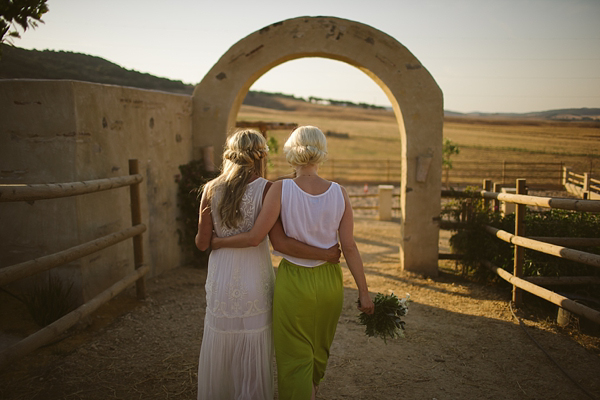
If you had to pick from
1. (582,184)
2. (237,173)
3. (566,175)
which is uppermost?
(237,173)

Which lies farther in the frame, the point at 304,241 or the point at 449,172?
the point at 449,172

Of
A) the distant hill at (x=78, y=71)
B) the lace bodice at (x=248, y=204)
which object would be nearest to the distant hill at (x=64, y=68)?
Result: the distant hill at (x=78, y=71)

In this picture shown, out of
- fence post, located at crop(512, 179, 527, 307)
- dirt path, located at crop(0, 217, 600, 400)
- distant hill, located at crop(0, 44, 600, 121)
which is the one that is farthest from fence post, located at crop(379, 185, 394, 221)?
fence post, located at crop(512, 179, 527, 307)

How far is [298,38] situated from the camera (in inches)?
244

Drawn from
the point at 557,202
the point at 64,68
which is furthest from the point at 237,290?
the point at 64,68

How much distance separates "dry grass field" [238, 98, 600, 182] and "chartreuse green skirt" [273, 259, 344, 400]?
5726mm

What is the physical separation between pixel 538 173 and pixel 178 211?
39.0 ft

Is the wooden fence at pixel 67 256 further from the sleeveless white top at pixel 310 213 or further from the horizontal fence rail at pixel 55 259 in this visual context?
the sleeveless white top at pixel 310 213

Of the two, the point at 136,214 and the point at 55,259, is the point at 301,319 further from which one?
the point at 136,214

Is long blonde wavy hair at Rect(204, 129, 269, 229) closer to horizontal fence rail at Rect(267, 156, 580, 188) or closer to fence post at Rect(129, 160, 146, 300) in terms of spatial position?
fence post at Rect(129, 160, 146, 300)

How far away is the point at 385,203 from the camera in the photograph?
1119 cm

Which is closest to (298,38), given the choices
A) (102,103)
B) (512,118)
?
(102,103)

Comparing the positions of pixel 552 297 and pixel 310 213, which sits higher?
pixel 310 213

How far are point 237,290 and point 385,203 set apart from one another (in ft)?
29.7
